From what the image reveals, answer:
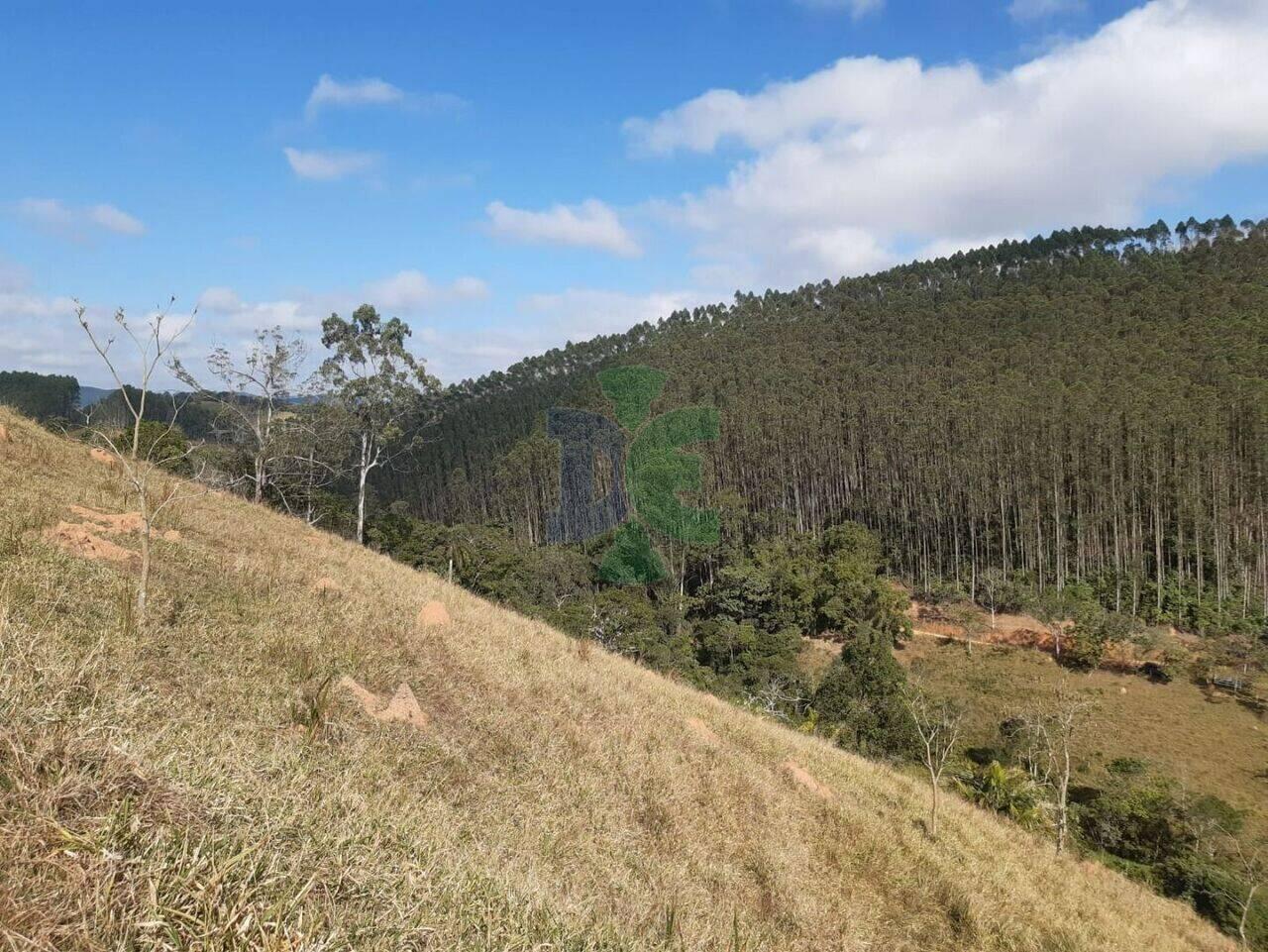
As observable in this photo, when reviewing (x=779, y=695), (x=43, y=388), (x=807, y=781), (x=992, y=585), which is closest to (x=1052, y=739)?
(x=779, y=695)

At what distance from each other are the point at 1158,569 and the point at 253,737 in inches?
2072

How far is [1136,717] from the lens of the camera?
29031 mm

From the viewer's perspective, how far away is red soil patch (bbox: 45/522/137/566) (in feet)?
20.2

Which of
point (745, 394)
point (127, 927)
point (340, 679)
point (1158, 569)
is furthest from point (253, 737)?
point (745, 394)

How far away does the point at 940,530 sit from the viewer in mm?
53438

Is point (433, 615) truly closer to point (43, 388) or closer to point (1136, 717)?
point (1136, 717)

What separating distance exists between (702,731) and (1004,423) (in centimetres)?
5369

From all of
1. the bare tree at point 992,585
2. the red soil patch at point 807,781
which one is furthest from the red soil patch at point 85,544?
the bare tree at point 992,585

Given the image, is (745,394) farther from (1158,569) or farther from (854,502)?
(1158,569)

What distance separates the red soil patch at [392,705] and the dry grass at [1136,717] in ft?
90.9

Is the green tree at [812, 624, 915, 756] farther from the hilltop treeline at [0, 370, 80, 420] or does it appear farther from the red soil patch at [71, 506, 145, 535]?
the hilltop treeline at [0, 370, 80, 420]

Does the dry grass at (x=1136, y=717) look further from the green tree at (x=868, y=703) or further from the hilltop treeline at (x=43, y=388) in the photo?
the hilltop treeline at (x=43, y=388)

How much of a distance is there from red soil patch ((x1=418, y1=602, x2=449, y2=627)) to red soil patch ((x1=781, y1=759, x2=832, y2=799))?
15.7ft

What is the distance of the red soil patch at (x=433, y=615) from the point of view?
322 inches
